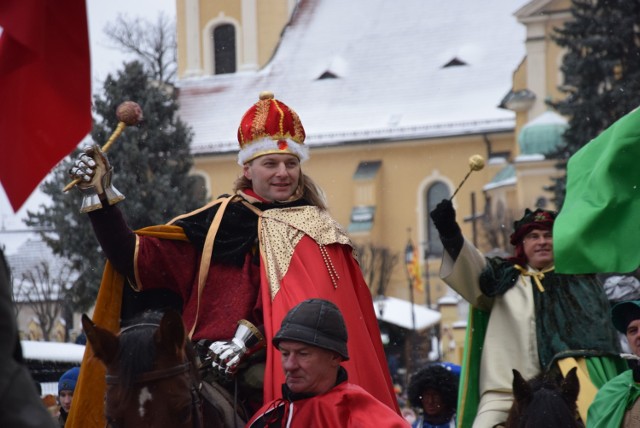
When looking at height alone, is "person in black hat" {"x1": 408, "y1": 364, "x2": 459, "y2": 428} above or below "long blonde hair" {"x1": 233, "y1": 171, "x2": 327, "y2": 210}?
below

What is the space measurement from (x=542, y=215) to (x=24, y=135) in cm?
508

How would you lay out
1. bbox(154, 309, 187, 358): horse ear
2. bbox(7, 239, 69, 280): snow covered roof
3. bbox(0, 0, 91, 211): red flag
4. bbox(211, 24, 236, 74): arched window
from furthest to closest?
bbox(211, 24, 236, 74): arched window < bbox(7, 239, 69, 280): snow covered roof < bbox(154, 309, 187, 358): horse ear < bbox(0, 0, 91, 211): red flag

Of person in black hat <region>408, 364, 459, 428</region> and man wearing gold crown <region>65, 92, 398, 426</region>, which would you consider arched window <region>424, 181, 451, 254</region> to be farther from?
man wearing gold crown <region>65, 92, 398, 426</region>

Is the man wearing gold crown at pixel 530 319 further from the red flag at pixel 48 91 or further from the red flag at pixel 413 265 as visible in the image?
the red flag at pixel 413 265

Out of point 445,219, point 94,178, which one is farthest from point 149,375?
point 445,219

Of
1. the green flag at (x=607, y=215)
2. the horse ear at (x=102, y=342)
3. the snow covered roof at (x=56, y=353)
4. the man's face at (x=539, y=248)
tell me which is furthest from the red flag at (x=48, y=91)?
Answer: the snow covered roof at (x=56, y=353)

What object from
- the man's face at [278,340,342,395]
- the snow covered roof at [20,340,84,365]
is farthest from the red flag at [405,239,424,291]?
the man's face at [278,340,342,395]

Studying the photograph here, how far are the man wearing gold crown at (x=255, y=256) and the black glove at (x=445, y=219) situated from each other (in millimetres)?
859

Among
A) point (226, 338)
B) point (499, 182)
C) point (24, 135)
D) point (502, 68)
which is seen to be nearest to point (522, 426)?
point (226, 338)

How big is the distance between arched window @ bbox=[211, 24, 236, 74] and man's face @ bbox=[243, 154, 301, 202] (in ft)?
193

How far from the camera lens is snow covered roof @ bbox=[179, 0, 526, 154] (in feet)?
198

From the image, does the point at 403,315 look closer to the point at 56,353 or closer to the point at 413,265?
the point at 413,265

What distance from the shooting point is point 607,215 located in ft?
23.6

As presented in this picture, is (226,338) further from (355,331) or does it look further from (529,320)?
(529,320)
